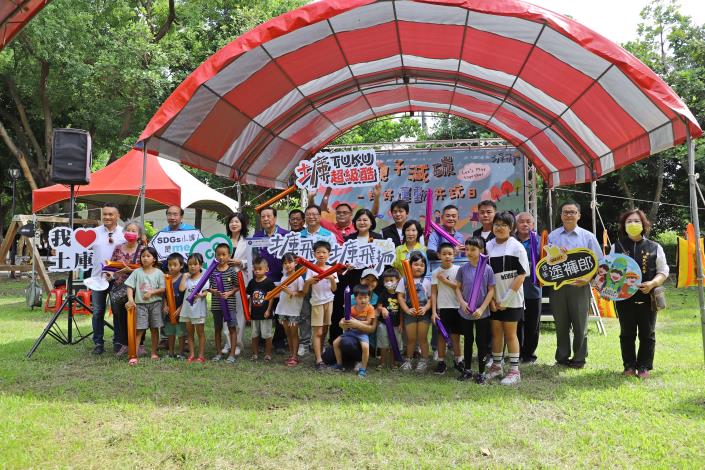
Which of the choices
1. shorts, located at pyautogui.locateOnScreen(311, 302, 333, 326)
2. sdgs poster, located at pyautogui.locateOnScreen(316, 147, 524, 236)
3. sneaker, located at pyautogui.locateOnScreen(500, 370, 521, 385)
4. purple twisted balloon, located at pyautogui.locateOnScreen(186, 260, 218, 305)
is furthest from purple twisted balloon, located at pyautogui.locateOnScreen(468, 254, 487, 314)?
sdgs poster, located at pyautogui.locateOnScreen(316, 147, 524, 236)

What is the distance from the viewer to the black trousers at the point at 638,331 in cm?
514

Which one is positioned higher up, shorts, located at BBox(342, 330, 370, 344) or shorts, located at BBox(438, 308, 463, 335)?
shorts, located at BBox(438, 308, 463, 335)

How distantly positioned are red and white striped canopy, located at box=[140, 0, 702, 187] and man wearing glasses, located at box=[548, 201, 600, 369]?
3.91 ft

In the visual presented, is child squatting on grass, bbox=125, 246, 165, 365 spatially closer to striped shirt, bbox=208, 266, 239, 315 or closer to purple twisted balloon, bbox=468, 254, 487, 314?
striped shirt, bbox=208, 266, 239, 315

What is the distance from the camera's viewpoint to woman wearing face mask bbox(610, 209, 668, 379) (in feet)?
16.8

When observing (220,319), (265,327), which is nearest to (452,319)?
(265,327)

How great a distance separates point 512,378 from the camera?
502 cm

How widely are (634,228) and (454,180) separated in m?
5.35

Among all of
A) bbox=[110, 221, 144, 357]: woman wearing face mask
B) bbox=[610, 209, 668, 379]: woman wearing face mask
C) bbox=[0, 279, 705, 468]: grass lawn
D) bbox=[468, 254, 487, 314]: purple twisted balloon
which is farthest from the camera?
bbox=[110, 221, 144, 357]: woman wearing face mask

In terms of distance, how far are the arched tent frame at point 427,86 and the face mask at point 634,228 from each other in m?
0.49

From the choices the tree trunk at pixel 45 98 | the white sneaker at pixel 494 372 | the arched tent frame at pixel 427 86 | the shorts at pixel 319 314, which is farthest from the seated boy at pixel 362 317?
the tree trunk at pixel 45 98

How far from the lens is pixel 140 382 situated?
198 inches

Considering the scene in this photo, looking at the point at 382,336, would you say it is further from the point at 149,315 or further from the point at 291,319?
the point at 149,315

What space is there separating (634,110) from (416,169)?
16.7 feet
